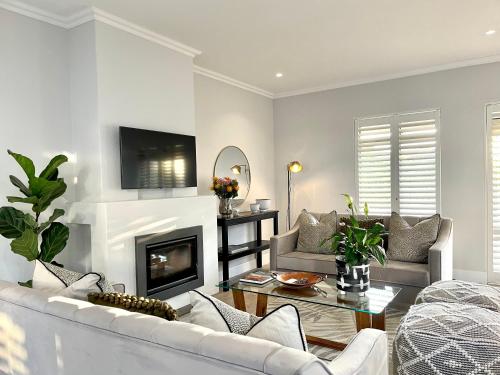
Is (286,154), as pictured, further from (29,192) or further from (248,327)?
(248,327)

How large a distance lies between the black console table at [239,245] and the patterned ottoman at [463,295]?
93.2 inches

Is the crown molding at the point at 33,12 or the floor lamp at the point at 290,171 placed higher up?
the crown molding at the point at 33,12

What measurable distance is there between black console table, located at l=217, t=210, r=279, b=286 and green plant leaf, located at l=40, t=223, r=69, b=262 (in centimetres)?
190

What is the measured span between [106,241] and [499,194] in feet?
14.7

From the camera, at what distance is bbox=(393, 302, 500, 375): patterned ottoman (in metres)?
1.84

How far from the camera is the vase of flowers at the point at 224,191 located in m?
4.68

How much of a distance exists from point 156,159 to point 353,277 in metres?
2.13

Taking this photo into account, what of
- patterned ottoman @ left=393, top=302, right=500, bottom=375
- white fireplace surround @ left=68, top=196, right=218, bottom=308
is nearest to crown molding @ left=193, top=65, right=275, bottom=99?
white fireplace surround @ left=68, top=196, right=218, bottom=308

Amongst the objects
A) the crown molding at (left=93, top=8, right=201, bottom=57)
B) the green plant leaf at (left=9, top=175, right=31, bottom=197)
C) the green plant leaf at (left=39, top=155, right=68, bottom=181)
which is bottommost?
the green plant leaf at (left=9, top=175, right=31, bottom=197)

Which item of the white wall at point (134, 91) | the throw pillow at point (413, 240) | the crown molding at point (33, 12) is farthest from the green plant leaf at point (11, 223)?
the throw pillow at point (413, 240)

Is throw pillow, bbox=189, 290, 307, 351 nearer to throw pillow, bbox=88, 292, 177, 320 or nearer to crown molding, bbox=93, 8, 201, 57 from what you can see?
throw pillow, bbox=88, 292, 177, 320

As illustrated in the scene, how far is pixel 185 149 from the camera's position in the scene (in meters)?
4.01

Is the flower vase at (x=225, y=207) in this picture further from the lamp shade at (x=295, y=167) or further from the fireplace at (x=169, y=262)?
the lamp shade at (x=295, y=167)

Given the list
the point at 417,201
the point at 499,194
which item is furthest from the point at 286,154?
the point at 499,194
